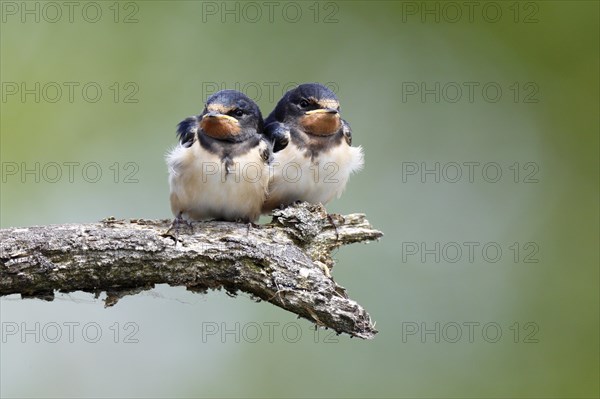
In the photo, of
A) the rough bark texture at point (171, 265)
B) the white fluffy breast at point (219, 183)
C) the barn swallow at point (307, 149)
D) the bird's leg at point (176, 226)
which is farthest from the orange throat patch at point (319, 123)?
the bird's leg at point (176, 226)

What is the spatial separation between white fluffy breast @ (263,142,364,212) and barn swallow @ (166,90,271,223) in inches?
3.5

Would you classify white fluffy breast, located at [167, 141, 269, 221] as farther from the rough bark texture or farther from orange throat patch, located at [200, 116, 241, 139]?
the rough bark texture

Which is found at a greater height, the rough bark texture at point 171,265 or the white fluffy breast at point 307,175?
the white fluffy breast at point 307,175

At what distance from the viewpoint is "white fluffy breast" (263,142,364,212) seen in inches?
117

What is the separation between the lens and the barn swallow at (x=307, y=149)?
118 inches

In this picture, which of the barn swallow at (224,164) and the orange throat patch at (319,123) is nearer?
the barn swallow at (224,164)

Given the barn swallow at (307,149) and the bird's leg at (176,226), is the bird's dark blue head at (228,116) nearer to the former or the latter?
the barn swallow at (307,149)

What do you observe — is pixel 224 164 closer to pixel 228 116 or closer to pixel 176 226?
pixel 228 116

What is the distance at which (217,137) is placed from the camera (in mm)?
2830

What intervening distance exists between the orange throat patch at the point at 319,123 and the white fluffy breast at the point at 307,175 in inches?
3.3

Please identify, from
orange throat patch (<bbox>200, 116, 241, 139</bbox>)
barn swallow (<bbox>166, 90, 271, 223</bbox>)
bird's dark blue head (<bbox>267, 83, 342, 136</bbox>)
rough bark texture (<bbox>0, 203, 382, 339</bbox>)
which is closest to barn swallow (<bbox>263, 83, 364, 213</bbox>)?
bird's dark blue head (<bbox>267, 83, 342, 136</bbox>)

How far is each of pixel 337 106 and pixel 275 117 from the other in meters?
0.30

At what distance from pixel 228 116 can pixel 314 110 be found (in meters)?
0.40

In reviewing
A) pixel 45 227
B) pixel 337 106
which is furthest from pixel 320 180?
pixel 45 227
